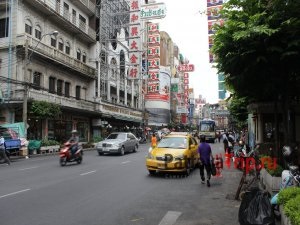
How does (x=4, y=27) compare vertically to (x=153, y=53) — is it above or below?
below

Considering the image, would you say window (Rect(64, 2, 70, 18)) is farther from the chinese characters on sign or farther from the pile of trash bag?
the pile of trash bag

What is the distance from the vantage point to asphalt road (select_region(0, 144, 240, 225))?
25.3 feet

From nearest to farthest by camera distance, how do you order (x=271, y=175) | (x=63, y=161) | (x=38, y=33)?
(x=271, y=175)
(x=63, y=161)
(x=38, y=33)

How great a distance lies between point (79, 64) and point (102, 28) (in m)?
7.45

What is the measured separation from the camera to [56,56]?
1372 inches

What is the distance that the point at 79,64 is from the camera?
4041 centimetres

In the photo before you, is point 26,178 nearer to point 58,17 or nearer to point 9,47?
point 9,47

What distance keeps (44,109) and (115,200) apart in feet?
69.5

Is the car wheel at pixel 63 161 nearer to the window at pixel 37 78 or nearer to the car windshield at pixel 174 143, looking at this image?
the car windshield at pixel 174 143

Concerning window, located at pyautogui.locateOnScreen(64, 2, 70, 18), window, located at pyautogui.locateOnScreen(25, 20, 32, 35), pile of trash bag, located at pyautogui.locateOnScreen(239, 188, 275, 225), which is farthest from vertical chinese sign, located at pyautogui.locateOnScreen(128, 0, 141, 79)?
pile of trash bag, located at pyautogui.locateOnScreen(239, 188, 275, 225)

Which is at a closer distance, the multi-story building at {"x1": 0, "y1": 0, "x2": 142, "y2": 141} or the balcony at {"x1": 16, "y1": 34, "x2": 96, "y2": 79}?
the multi-story building at {"x1": 0, "y1": 0, "x2": 142, "y2": 141}

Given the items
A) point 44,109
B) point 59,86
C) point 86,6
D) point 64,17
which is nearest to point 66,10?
point 64,17

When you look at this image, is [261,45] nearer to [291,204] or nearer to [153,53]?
[291,204]

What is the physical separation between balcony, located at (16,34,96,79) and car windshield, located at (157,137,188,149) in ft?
60.1
